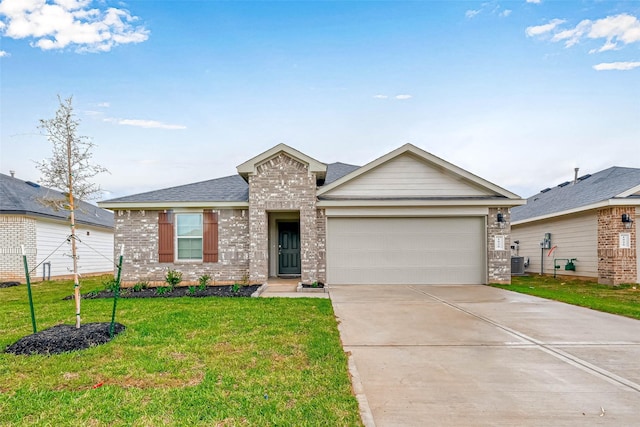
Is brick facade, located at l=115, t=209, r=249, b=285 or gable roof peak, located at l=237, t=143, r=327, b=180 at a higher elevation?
gable roof peak, located at l=237, t=143, r=327, b=180

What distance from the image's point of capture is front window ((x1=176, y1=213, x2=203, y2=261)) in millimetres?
12211

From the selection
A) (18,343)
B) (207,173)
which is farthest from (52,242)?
(18,343)

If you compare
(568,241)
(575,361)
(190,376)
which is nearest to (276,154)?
(190,376)

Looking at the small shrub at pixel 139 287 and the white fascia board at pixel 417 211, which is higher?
the white fascia board at pixel 417 211

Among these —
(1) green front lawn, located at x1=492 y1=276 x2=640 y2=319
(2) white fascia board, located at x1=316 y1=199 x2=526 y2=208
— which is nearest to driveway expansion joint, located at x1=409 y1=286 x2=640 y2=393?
(1) green front lawn, located at x1=492 y1=276 x2=640 y2=319

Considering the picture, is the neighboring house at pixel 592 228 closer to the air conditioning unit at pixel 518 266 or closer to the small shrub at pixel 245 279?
the air conditioning unit at pixel 518 266

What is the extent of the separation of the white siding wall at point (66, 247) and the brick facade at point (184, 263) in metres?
1.37

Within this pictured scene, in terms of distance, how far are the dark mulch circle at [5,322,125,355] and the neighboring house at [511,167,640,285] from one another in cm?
1522

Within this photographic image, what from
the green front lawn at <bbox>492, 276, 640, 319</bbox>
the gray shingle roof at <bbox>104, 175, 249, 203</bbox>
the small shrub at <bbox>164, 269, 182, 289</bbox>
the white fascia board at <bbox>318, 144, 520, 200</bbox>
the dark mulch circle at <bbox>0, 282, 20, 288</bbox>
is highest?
the white fascia board at <bbox>318, 144, 520, 200</bbox>

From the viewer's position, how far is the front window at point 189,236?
12211mm

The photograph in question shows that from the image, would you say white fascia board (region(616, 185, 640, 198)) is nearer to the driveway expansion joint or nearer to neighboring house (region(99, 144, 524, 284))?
neighboring house (region(99, 144, 524, 284))

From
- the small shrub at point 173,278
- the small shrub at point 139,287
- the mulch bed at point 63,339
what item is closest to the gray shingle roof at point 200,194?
the small shrub at point 173,278

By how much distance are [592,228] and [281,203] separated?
38.9 feet

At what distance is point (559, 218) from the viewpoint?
1576cm
